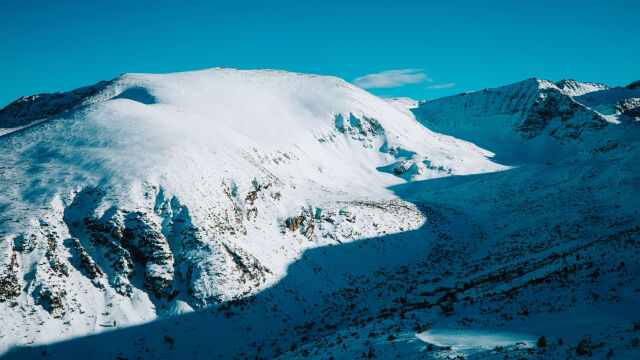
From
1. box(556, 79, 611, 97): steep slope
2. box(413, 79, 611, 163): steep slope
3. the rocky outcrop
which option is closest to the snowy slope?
box(413, 79, 611, 163): steep slope

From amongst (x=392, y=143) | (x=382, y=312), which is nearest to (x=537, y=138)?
(x=392, y=143)

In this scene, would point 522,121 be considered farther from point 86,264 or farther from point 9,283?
point 9,283

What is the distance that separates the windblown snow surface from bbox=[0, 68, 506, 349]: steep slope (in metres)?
0.13

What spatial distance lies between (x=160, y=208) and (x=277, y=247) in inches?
362

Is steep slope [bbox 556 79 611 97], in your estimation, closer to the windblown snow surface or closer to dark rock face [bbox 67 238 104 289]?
the windblown snow surface

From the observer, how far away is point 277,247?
2991 cm

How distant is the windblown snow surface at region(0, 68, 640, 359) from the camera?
16.4 meters

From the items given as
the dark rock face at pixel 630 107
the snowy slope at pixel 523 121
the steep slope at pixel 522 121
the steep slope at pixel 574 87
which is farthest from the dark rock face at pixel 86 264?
the steep slope at pixel 574 87

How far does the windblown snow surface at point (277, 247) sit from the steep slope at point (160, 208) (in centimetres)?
13

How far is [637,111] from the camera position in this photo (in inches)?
3450

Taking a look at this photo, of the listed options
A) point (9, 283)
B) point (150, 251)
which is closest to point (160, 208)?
point (150, 251)

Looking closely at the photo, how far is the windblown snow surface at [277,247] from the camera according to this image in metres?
16.4

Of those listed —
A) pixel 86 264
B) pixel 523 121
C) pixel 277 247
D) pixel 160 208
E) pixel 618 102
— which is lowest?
pixel 277 247

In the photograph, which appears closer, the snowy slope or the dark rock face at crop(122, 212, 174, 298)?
the dark rock face at crop(122, 212, 174, 298)
